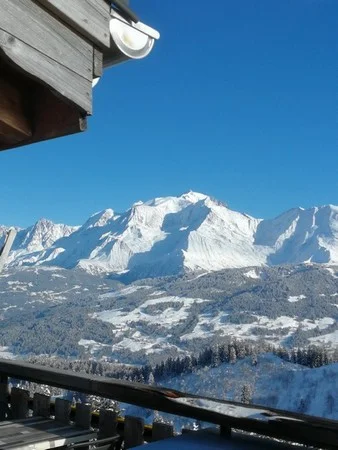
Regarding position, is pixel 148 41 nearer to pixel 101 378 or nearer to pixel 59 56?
pixel 59 56

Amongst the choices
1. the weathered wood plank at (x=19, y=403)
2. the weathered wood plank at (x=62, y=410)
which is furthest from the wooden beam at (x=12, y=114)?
the weathered wood plank at (x=19, y=403)

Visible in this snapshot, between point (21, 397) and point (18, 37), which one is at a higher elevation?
point (18, 37)

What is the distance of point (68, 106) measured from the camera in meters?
2.78

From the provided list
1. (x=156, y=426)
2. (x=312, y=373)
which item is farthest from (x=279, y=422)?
(x=312, y=373)

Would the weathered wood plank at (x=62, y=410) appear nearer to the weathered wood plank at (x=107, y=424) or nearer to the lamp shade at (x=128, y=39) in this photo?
the weathered wood plank at (x=107, y=424)

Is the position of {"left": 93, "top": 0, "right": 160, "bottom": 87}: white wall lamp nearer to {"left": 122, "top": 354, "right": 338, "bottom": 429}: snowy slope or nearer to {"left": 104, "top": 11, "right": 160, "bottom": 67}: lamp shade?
{"left": 104, "top": 11, "right": 160, "bottom": 67}: lamp shade

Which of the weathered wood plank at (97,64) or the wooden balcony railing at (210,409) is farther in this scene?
the weathered wood plank at (97,64)

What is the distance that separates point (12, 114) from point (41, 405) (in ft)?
7.77

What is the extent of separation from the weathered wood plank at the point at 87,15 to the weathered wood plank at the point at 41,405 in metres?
2.71

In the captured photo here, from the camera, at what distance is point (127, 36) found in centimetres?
294

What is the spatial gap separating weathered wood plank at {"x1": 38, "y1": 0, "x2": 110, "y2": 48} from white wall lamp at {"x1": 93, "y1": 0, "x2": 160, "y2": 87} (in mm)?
62

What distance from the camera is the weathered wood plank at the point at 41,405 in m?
4.23

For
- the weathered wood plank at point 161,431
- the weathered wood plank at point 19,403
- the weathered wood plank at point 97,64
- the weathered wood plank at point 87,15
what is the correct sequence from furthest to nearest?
the weathered wood plank at point 19,403, the weathered wood plank at point 161,431, the weathered wood plank at point 97,64, the weathered wood plank at point 87,15

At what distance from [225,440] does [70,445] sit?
107 cm
